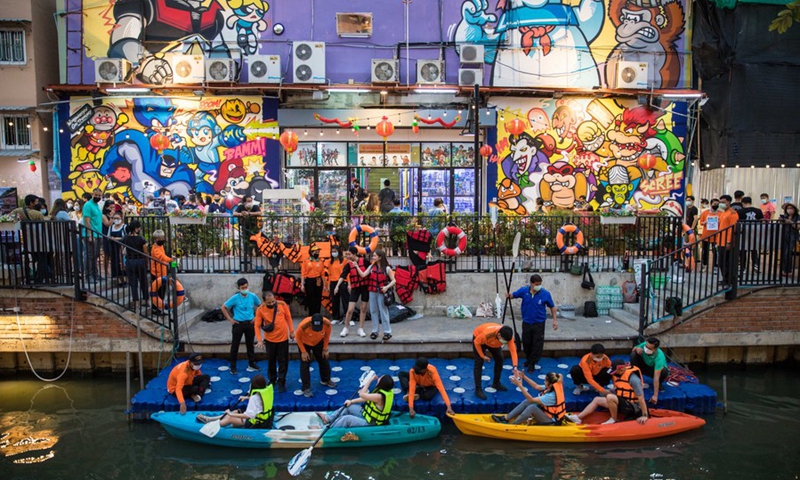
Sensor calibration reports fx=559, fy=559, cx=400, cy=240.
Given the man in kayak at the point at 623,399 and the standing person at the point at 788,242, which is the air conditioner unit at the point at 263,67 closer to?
the man in kayak at the point at 623,399

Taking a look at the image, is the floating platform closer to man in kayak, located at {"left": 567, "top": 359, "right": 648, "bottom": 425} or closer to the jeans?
man in kayak, located at {"left": 567, "top": 359, "right": 648, "bottom": 425}

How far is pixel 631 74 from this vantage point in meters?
18.0

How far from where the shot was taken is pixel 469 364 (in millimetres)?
10836

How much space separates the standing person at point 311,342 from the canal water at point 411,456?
1392 millimetres

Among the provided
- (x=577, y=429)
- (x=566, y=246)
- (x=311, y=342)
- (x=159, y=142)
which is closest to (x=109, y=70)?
(x=159, y=142)

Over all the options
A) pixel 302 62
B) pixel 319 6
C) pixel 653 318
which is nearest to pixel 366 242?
pixel 653 318

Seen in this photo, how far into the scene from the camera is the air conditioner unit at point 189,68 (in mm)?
17250

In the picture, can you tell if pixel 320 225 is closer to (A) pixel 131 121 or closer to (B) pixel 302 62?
(B) pixel 302 62

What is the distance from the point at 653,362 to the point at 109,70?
55.4 ft

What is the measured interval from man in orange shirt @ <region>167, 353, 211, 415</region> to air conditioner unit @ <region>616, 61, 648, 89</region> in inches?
606

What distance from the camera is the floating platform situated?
30.1ft

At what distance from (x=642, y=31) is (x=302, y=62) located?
11.3 m

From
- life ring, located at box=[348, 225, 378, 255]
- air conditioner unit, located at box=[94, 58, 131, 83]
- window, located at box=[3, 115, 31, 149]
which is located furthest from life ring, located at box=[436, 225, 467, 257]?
window, located at box=[3, 115, 31, 149]

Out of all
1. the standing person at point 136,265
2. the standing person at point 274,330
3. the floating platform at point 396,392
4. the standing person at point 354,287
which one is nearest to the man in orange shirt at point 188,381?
the floating platform at point 396,392
